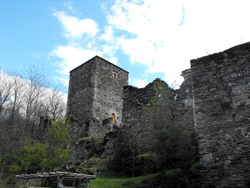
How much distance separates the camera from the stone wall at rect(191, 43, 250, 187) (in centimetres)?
824

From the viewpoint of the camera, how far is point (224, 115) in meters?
9.02

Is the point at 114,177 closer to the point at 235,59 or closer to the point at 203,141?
the point at 203,141

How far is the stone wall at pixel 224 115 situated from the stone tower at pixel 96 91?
557 inches

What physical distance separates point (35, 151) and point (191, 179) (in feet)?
28.0

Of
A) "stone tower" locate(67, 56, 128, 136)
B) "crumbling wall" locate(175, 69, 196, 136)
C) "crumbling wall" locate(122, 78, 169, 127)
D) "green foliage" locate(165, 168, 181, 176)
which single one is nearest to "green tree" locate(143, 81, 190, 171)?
"green foliage" locate(165, 168, 181, 176)

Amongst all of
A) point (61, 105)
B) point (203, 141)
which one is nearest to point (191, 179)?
point (203, 141)

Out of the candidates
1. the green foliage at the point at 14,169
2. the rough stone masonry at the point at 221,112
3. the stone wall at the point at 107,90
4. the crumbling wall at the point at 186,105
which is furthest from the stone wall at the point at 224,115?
the stone wall at the point at 107,90

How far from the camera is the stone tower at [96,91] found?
23516mm

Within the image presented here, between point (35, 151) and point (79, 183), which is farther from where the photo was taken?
point (35, 151)

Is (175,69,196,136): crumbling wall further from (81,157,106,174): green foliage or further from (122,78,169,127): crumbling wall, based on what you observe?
(81,157,106,174): green foliage

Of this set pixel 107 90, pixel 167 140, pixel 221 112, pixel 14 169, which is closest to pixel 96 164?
pixel 167 140

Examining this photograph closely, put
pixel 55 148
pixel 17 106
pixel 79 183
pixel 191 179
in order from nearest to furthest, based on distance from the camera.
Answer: pixel 191 179 < pixel 79 183 < pixel 55 148 < pixel 17 106

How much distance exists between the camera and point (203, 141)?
9070 millimetres

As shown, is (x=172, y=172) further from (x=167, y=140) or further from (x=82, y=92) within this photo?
(x=82, y=92)
